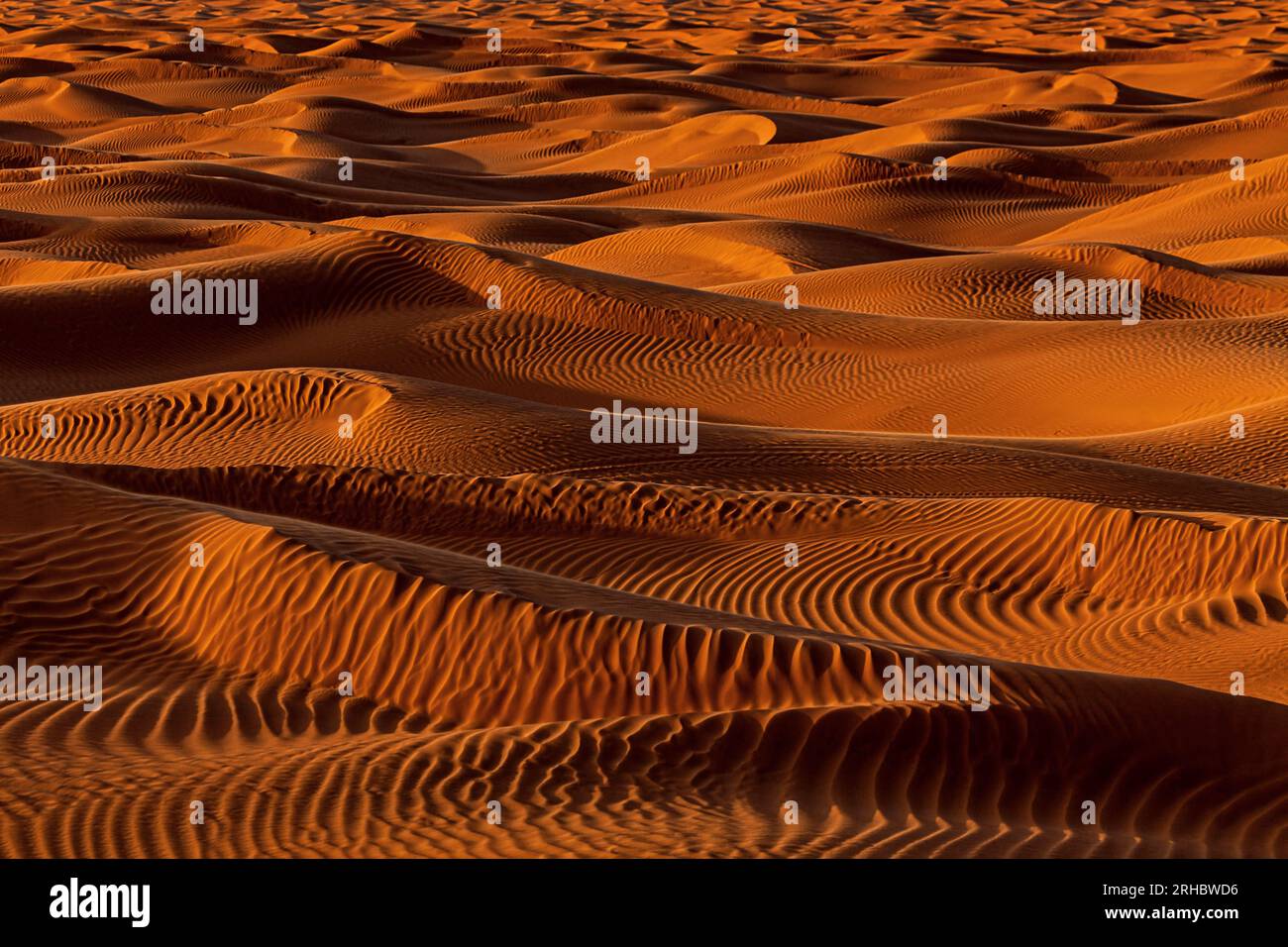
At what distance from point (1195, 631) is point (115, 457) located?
8.77 metres

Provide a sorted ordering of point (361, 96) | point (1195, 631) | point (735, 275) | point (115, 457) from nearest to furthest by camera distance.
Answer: point (1195, 631) < point (115, 457) < point (735, 275) < point (361, 96)

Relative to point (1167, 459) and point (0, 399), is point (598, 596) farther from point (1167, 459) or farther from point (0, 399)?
point (0, 399)

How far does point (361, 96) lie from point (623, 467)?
39044 millimetres

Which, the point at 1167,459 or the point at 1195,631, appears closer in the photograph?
the point at 1195,631

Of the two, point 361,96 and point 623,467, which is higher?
point 361,96

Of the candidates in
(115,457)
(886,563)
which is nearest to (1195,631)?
(886,563)

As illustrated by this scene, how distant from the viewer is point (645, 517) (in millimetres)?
10656

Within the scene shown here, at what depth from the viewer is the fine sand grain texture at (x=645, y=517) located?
18.5 feet

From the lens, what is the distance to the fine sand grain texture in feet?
18.5

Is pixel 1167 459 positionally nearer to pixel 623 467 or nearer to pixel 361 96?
pixel 623 467

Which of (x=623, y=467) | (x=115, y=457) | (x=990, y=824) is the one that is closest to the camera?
(x=990, y=824)

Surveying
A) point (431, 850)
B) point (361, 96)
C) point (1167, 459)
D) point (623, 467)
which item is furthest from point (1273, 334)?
point (361, 96)

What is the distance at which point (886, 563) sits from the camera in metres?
10.0

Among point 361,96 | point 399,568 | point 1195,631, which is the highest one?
point 361,96
